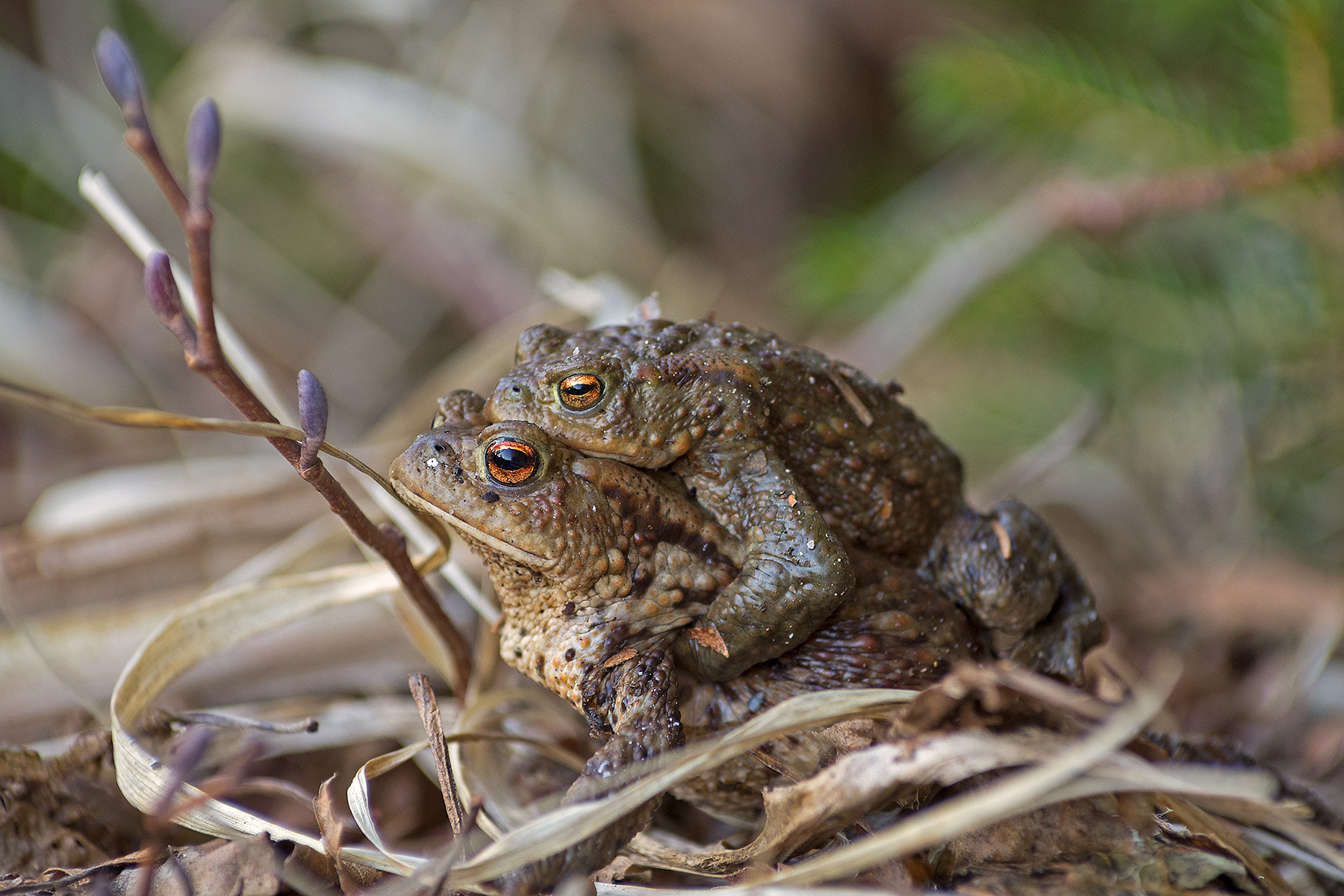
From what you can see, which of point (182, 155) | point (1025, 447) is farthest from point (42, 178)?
point (1025, 447)

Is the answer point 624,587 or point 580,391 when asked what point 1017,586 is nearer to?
point 624,587

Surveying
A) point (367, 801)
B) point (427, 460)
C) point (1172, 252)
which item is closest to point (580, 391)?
point (427, 460)

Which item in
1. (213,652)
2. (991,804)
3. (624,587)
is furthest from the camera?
(213,652)

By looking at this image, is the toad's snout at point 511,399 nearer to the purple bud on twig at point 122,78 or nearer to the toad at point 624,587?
the toad at point 624,587

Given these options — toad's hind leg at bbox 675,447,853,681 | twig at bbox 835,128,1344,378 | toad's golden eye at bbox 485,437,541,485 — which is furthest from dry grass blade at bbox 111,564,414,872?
twig at bbox 835,128,1344,378

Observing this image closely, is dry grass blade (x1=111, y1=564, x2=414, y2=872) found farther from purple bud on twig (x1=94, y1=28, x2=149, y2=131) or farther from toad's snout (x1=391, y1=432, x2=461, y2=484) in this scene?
purple bud on twig (x1=94, y1=28, x2=149, y2=131)
